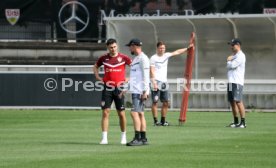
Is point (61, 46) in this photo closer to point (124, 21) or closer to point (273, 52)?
point (124, 21)

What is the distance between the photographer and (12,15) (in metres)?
38.1

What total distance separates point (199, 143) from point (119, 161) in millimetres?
3614

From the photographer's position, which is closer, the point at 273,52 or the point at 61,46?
the point at 273,52

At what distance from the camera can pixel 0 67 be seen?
34.1m

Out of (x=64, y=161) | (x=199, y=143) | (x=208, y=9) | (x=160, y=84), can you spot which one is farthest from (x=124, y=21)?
(x=64, y=161)

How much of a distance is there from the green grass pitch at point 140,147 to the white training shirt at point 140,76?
3.54 ft

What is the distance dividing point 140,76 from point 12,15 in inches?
788

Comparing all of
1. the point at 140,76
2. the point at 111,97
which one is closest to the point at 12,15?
the point at 111,97

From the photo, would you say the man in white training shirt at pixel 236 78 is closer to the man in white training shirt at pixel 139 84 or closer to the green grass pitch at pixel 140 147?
the green grass pitch at pixel 140 147

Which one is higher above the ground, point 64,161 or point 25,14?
point 25,14

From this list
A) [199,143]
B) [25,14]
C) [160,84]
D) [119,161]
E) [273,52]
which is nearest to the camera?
[119,161]

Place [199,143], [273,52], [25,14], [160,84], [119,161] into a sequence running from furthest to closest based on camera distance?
[25,14] → [273,52] → [160,84] → [199,143] → [119,161]

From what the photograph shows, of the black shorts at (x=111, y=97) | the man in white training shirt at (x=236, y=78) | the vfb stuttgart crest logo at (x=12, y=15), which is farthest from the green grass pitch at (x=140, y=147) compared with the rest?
the vfb stuttgart crest logo at (x=12, y=15)

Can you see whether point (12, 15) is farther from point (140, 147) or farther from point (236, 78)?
point (140, 147)
